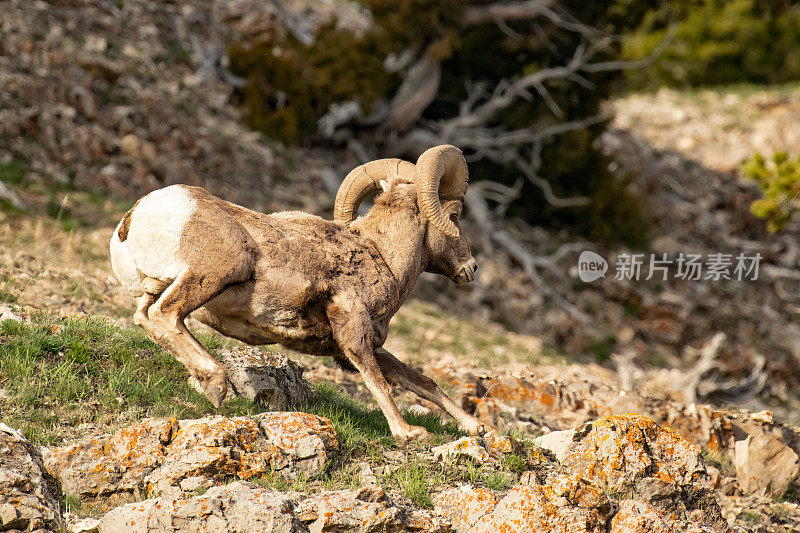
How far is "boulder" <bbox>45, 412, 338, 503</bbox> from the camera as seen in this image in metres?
5.41

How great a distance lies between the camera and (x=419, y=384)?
7.09 meters

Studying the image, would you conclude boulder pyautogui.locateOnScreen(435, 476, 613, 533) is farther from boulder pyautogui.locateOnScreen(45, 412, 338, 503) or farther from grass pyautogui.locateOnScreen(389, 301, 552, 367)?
grass pyautogui.locateOnScreen(389, 301, 552, 367)

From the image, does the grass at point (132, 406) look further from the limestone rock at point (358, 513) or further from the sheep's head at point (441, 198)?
the sheep's head at point (441, 198)

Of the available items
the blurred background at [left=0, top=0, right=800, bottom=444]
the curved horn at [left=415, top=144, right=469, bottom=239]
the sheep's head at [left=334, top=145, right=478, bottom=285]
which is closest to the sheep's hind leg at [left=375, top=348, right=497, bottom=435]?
the sheep's head at [left=334, top=145, right=478, bottom=285]

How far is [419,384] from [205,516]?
8.30 ft

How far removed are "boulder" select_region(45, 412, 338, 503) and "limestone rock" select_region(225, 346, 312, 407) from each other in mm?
896

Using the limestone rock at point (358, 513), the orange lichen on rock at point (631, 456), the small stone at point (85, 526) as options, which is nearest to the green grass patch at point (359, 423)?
the limestone rock at point (358, 513)

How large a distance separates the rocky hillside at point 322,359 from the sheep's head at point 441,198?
1.44 metres

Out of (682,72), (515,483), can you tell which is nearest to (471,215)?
(515,483)

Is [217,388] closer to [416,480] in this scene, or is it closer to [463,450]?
[416,480]

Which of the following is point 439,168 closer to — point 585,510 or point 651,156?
point 585,510

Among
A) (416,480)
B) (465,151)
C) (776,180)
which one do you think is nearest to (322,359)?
(416,480)

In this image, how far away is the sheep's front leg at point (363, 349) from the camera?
649 centimetres

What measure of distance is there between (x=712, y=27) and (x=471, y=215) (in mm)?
30046
